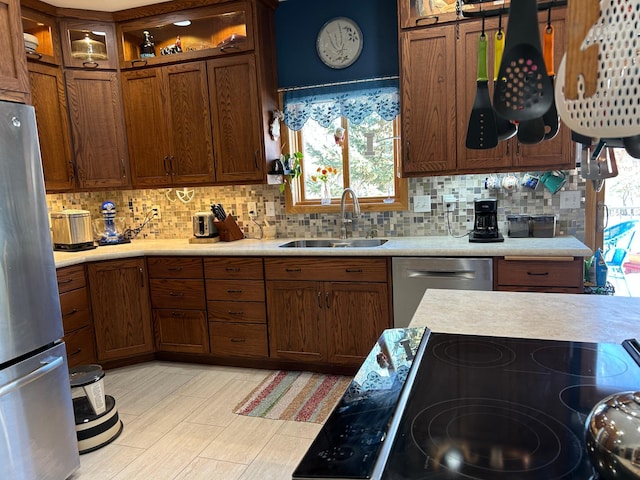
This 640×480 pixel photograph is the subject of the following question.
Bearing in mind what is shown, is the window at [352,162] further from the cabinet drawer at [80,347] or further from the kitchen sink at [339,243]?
the cabinet drawer at [80,347]

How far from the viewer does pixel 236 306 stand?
10.9 ft

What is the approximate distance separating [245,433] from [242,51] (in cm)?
258

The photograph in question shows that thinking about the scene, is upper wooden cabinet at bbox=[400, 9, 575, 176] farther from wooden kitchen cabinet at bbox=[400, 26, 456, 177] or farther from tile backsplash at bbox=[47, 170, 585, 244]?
tile backsplash at bbox=[47, 170, 585, 244]

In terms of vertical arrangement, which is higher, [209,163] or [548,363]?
[209,163]

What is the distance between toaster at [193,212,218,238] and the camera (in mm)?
3621

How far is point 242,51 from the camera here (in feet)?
11.1

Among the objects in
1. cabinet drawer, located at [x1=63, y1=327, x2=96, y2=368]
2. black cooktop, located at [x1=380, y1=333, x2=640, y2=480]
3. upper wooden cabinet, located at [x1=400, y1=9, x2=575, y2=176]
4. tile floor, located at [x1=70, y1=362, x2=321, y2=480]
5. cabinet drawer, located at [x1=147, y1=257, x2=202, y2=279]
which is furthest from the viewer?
cabinet drawer, located at [x1=147, y1=257, x2=202, y2=279]

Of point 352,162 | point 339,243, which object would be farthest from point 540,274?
point 352,162

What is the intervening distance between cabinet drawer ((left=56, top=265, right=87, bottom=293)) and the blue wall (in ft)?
6.71

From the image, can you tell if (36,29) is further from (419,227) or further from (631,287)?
(631,287)

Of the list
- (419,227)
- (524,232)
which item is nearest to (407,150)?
(419,227)

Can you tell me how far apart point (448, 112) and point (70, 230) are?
2.83 m

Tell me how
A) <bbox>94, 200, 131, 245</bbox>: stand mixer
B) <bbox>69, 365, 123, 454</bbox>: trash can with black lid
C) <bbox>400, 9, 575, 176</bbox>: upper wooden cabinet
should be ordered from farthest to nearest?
<bbox>94, 200, 131, 245</bbox>: stand mixer → <bbox>400, 9, 575, 176</bbox>: upper wooden cabinet → <bbox>69, 365, 123, 454</bbox>: trash can with black lid

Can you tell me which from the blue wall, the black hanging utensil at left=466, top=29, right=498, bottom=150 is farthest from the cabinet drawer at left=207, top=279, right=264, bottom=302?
the black hanging utensil at left=466, top=29, right=498, bottom=150
